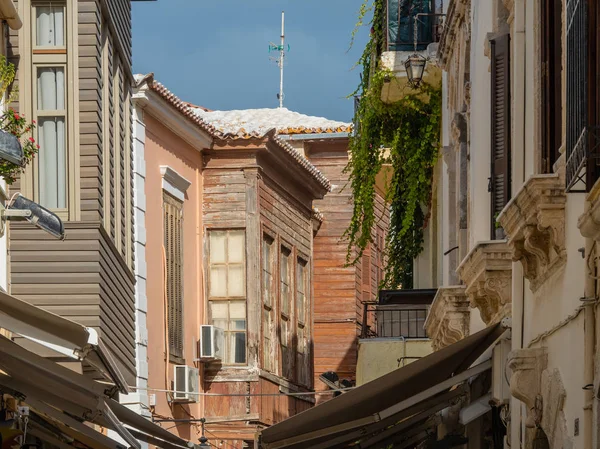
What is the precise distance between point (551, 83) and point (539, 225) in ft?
3.78

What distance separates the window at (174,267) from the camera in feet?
81.7

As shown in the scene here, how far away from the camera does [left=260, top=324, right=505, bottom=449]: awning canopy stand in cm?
1219

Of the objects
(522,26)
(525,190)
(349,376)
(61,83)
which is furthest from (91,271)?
(349,376)

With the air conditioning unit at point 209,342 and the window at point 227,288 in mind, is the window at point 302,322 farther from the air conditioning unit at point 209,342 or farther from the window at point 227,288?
the air conditioning unit at point 209,342

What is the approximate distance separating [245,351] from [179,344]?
2.00m

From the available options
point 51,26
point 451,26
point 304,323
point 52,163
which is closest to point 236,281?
point 304,323

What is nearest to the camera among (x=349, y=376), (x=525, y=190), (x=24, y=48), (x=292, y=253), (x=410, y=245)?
(x=525, y=190)

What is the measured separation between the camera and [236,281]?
27469mm

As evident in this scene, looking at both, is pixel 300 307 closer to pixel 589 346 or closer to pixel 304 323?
pixel 304 323

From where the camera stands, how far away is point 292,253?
30.4 meters

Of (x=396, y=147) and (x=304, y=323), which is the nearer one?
(x=396, y=147)

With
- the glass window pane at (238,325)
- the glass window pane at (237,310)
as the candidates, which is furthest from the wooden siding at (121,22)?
the glass window pane at (238,325)

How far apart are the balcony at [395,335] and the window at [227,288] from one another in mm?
5600

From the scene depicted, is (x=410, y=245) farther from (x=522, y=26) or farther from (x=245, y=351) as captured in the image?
(x=522, y=26)
